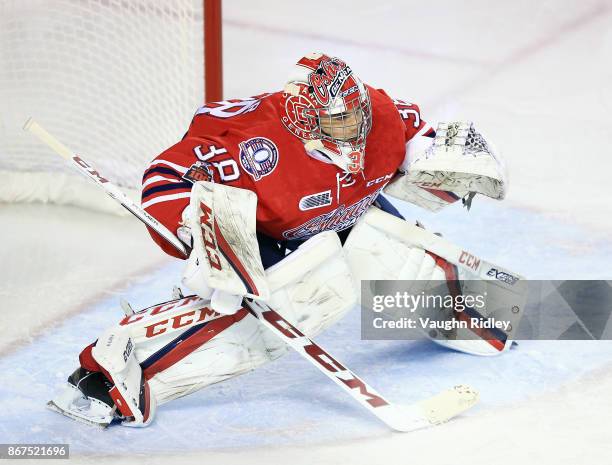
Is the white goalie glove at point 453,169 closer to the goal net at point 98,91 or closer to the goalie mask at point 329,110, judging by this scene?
the goalie mask at point 329,110

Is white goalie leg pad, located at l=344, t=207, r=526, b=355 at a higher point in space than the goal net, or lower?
lower

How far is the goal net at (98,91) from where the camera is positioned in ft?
12.6

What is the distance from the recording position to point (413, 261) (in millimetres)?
2791

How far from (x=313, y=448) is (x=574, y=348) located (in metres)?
0.90

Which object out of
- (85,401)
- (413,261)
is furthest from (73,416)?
(413,261)

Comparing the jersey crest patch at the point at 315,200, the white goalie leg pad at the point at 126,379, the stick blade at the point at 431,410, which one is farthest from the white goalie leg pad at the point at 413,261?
the white goalie leg pad at the point at 126,379

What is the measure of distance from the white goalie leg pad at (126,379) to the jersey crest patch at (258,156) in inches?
19.4

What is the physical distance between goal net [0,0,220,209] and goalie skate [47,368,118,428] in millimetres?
1416

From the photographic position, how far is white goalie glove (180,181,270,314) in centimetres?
229

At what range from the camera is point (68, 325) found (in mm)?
3088

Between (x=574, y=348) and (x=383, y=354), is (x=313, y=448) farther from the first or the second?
(x=574, y=348)

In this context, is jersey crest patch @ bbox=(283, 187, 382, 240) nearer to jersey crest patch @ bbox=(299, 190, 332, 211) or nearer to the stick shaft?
jersey crest patch @ bbox=(299, 190, 332, 211)

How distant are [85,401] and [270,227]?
61cm

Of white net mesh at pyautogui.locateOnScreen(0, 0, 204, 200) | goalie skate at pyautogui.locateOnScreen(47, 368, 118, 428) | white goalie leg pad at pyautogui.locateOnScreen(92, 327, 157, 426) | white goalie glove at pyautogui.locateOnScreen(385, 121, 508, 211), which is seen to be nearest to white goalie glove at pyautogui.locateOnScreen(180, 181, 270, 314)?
white goalie leg pad at pyautogui.locateOnScreen(92, 327, 157, 426)
